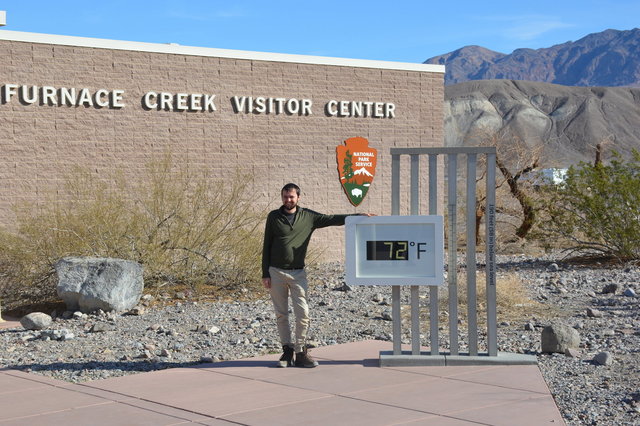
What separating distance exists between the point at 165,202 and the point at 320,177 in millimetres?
6633

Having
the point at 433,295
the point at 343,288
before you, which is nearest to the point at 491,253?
the point at 433,295

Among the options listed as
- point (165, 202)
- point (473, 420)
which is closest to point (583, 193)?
point (165, 202)

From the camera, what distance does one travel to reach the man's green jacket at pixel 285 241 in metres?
9.85

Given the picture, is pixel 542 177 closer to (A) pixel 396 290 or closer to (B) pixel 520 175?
(B) pixel 520 175

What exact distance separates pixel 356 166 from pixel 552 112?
9013 centimetres

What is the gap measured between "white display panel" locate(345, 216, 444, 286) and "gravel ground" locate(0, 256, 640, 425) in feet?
5.09

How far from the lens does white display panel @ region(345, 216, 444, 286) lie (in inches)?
393


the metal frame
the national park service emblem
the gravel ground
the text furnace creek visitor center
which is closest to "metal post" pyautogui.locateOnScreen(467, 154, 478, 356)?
the metal frame

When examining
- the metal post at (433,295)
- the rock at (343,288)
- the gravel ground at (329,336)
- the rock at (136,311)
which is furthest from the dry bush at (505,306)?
the rock at (136,311)

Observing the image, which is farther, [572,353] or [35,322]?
[35,322]

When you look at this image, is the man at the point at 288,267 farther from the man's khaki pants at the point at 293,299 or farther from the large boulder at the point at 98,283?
the large boulder at the point at 98,283

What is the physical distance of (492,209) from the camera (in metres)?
9.90

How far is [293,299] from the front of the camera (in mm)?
9930

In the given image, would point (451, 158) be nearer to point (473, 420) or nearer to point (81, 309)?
point (473, 420)
